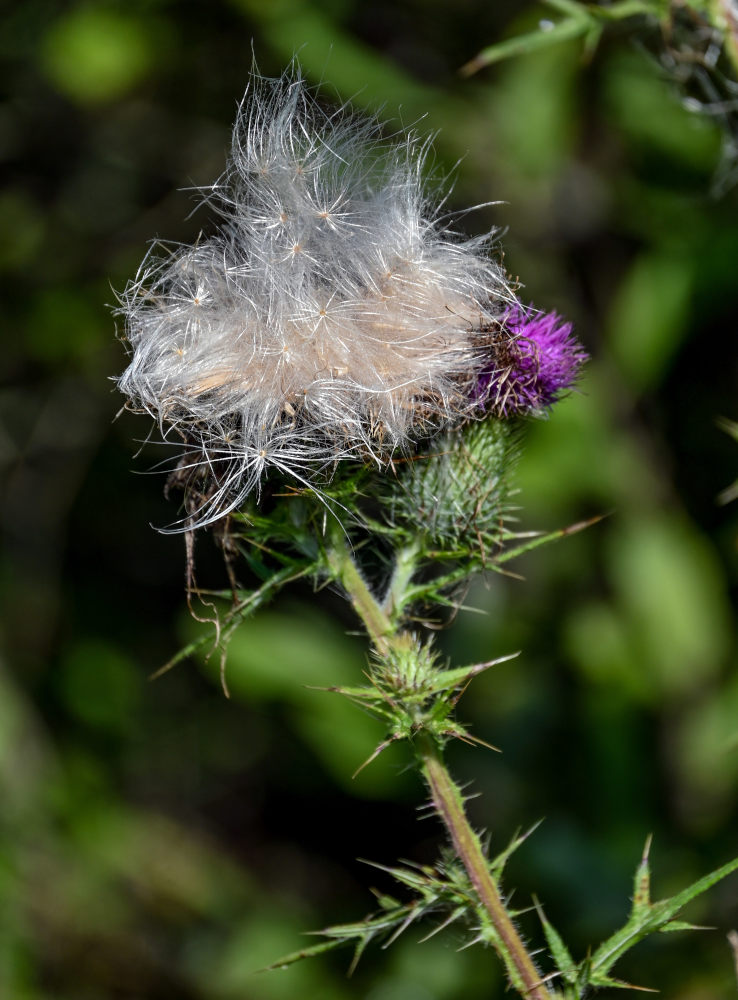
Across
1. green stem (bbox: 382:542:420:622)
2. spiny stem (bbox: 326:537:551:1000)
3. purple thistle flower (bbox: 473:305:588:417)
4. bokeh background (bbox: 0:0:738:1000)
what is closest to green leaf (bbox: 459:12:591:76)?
purple thistle flower (bbox: 473:305:588:417)

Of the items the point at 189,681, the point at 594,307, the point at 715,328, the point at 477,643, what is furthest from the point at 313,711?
the point at 715,328

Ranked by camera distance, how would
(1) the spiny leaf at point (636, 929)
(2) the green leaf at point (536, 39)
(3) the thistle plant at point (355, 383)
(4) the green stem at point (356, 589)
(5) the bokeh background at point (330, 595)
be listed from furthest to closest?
(5) the bokeh background at point (330, 595), (2) the green leaf at point (536, 39), (4) the green stem at point (356, 589), (3) the thistle plant at point (355, 383), (1) the spiny leaf at point (636, 929)

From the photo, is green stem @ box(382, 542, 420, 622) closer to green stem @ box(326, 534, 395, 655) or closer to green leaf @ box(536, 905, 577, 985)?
green stem @ box(326, 534, 395, 655)

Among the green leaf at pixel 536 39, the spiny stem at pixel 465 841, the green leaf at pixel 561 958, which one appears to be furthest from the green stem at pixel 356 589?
the green leaf at pixel 536 39

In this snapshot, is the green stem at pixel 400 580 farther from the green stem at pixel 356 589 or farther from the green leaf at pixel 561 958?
the green leaf at pixel 561 958

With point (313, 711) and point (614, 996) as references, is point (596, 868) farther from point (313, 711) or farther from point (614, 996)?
point (313, 711)

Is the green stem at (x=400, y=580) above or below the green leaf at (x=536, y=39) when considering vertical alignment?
below

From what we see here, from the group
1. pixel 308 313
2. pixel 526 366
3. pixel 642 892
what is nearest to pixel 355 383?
pixel 308 313
